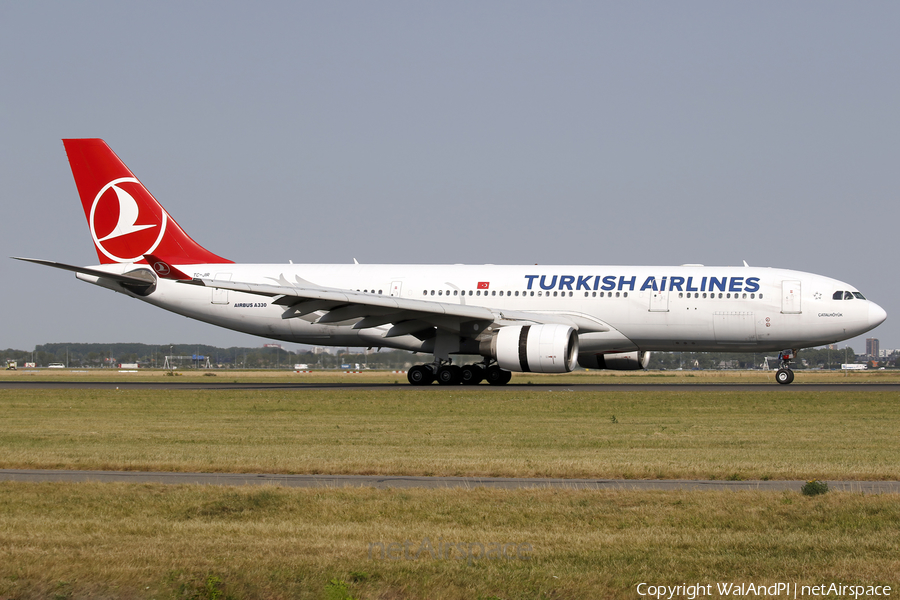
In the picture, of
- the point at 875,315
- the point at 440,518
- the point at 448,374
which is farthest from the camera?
the point at 448,374

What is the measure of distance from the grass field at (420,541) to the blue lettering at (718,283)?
72.1ft

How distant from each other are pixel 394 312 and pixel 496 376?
4.72 m

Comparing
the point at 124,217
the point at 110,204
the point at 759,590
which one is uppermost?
the point at 110,204

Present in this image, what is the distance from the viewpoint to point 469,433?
17.8 m

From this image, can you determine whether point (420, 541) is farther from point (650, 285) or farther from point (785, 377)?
point (785, 377)

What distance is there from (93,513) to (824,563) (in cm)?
685

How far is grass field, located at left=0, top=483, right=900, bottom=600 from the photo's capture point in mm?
7129

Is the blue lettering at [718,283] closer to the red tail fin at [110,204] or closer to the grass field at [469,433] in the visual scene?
the grass field at [469,433]

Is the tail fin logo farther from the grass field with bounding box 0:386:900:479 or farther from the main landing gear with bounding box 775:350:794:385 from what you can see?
the main landing gear with bounding box 775:350:794:385

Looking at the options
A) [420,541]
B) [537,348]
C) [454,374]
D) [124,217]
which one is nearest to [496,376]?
[454,374]

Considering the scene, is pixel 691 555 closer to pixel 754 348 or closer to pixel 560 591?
pixel 560 591

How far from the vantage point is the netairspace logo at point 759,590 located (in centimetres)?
688

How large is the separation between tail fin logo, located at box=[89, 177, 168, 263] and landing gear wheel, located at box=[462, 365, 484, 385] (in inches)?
509

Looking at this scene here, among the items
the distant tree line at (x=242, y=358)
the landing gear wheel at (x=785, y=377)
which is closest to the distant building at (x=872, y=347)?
the distant tree line at (x=242, y=358)
